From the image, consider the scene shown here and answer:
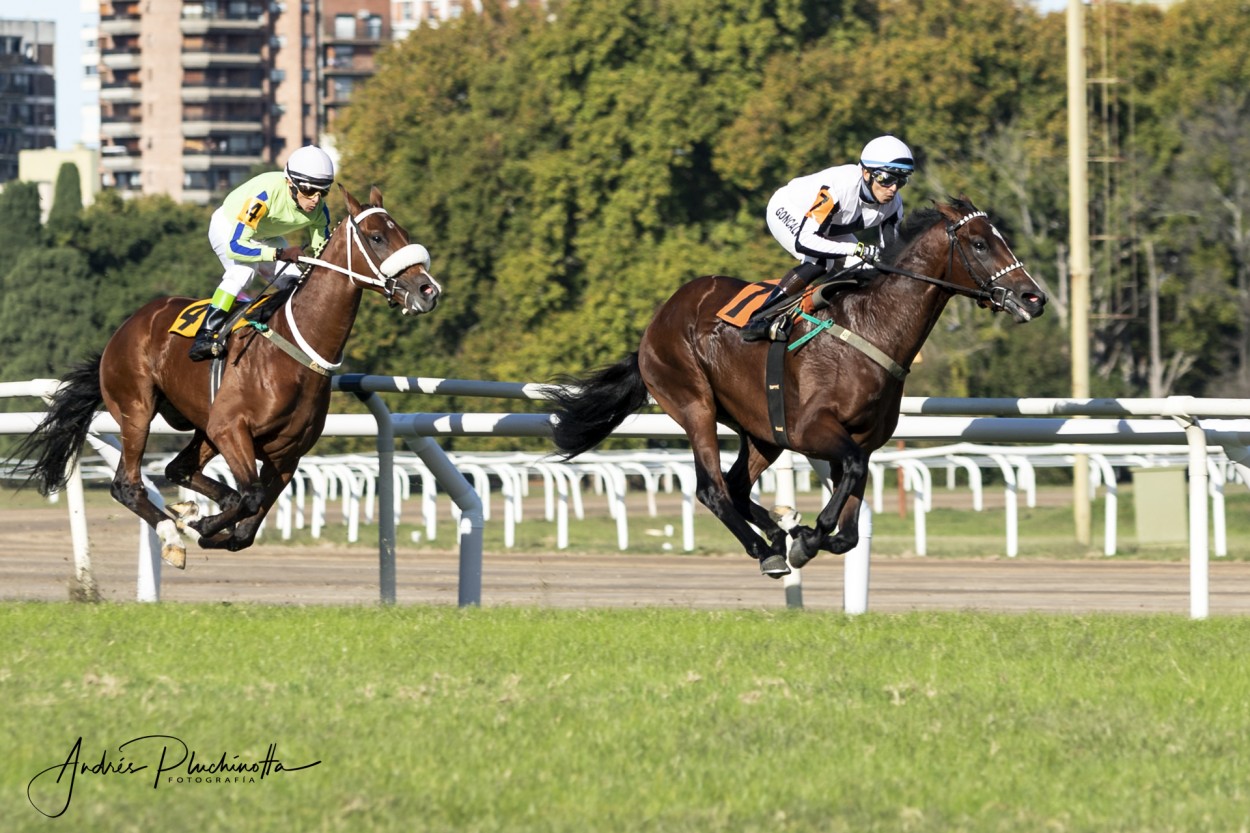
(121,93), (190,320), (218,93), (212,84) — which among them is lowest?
(190,320)

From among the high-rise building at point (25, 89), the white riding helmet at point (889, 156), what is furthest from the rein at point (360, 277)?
the high-rise building at point (25, 89)

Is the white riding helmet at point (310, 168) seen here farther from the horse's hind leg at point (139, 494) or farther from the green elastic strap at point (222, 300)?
the horse's hind leg at point (139, 494)

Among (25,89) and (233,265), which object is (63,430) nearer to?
(233,265)

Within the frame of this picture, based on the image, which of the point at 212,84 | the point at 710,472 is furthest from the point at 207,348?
the point at 212,84

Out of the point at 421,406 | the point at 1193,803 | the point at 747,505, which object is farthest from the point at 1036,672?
the point at 421,406

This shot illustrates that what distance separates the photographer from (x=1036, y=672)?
585cm

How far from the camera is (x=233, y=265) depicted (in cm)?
867

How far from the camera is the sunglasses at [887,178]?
26.5 feet

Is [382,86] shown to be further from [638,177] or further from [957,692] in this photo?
[957,692]

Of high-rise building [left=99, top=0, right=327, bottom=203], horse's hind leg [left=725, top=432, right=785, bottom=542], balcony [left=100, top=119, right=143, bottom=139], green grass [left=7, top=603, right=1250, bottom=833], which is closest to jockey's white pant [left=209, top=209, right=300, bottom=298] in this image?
green grass [left=7, top=603, right=1250, bottom=833]

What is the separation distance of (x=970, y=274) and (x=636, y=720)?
3155 mm

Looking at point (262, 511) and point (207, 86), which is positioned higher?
point (207, 86)

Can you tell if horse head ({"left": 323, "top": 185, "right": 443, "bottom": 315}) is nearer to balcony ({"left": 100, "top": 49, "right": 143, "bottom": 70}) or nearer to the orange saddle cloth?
the orange saddle cloth

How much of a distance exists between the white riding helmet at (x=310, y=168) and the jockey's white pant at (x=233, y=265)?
1.12ft
